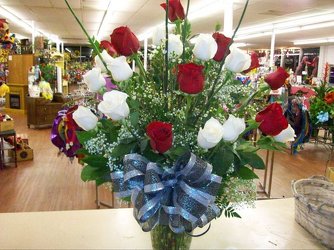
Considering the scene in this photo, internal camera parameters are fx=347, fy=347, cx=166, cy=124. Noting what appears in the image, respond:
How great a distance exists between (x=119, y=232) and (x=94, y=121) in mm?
655

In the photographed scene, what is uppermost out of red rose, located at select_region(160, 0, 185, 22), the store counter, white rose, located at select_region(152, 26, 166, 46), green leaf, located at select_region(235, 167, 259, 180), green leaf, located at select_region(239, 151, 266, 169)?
red rose, located at select_region(160, 0, 185, 22)

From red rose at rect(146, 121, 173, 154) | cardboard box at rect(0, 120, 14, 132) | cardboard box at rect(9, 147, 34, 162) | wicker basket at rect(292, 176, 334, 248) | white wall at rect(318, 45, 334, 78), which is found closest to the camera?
red rose at rect(146, 121, 173, 154)

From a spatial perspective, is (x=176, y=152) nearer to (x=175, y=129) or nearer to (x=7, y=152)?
(x=175, y=129)

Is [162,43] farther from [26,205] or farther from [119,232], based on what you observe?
[26,205]

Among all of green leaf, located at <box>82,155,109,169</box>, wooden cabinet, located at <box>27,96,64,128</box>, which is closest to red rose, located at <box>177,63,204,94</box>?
green leaf, located at <box>82,155,109,169</box>

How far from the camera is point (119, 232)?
1376 mm

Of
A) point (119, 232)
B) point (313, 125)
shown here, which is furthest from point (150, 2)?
point (119, 232)

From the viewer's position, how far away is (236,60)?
878 mm

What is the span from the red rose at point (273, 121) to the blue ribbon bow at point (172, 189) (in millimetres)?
177

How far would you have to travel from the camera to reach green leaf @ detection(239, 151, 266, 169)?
0.94 meters

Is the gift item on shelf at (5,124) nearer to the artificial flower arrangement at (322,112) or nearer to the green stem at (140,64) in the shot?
the artificial flower arrangement at (322,112)

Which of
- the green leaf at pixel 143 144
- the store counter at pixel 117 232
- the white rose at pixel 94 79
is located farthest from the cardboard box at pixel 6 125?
the green leaf at pixel 143 144

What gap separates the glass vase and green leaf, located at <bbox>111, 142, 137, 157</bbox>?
29 centimetres

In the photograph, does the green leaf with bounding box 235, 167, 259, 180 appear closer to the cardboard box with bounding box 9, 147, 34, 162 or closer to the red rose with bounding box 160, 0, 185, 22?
the red rose with bounding box 160, 0, 185, 22
